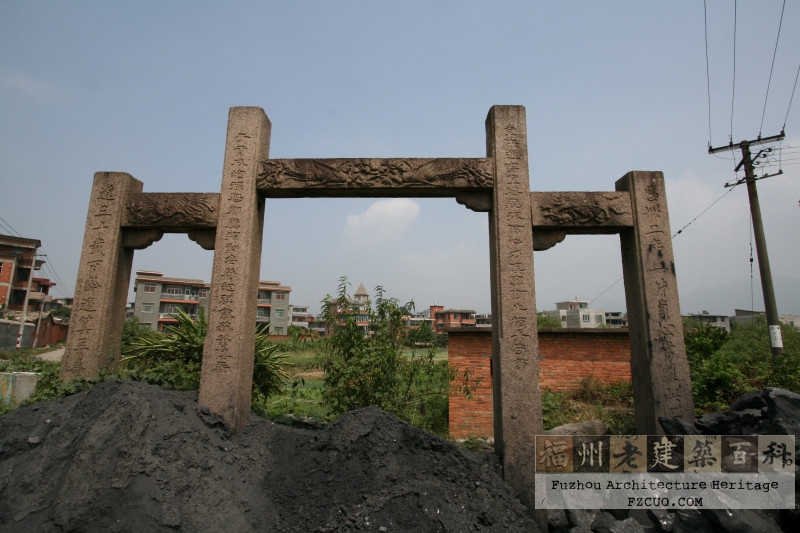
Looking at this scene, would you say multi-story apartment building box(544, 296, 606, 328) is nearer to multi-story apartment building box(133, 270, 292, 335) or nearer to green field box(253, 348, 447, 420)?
multi-story apartment building box(133, 270, 292, 335)

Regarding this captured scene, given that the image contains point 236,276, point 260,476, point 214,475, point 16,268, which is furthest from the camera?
point 16,268

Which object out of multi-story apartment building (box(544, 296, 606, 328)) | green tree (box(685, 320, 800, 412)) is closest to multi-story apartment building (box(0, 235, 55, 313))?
green tree (box(685, 320, 800, 412))

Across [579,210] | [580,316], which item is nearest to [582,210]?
[579,210]

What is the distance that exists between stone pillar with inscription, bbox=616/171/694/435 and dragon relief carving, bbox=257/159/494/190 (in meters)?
1.66

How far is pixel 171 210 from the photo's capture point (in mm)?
4590

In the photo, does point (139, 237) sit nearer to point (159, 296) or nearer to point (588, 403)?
point (588, 403)

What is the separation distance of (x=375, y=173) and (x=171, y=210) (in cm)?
228

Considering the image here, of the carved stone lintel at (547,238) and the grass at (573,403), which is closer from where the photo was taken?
the carved stone lintel at (547,238)

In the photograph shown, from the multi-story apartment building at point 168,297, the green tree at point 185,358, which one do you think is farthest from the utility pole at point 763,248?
the multi-story apartment building at point 168,297

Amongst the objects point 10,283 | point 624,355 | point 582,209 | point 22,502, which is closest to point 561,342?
point 624,355

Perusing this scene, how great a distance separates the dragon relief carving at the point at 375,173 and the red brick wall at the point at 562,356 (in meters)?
4.52

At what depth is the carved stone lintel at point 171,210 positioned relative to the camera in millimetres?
4539

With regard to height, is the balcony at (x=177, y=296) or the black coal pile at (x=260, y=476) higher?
the balcony at (x=177, y=296)

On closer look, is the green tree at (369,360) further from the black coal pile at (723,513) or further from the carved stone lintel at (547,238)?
the black coal pile at (723,513)
